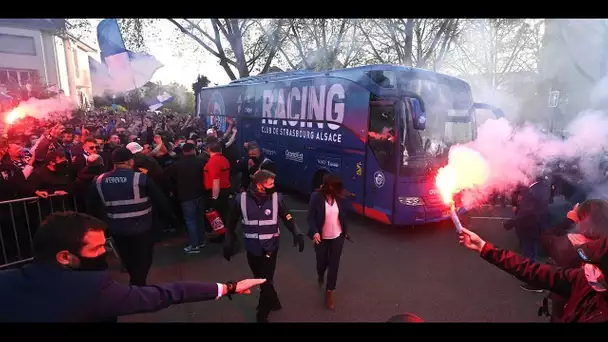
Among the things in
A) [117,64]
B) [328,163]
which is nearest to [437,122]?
[328,163]

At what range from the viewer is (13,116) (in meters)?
12.5

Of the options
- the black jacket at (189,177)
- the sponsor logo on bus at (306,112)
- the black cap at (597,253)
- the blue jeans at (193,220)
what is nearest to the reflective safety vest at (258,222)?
the black jacket at (189,177)

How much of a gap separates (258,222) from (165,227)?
4.33m

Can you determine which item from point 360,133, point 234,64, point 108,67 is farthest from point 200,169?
point 234,64

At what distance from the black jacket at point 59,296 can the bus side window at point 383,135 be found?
19.5 ft

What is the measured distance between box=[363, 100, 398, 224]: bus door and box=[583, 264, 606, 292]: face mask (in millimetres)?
4981

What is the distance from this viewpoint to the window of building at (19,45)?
87.9 feet

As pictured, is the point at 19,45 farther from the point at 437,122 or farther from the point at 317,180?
the point at 437,122

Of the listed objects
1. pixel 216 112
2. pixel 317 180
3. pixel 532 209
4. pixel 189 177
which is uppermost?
pixel 216 112

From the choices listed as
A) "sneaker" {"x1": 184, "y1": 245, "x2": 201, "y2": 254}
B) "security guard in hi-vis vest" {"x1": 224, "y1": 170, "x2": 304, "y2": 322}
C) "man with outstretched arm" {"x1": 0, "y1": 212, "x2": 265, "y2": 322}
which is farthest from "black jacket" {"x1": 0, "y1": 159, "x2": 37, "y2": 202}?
"man with outstretched arm" {"x1": 0, "y1": 212, "x2": 265, "y2": 322}

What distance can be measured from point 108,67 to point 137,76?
104cm

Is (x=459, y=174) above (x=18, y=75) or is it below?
below

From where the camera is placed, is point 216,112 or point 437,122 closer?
point 437,122

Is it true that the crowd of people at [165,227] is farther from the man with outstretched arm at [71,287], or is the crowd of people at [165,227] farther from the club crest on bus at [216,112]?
the club crest on bus at [216,112]
